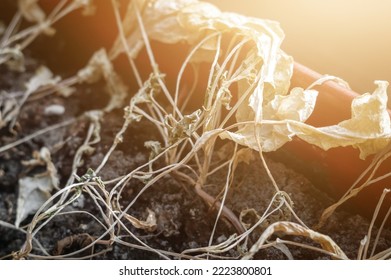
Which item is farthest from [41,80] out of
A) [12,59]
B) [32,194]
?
[32,194]

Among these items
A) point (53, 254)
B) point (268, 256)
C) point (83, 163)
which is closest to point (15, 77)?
point (83, 163)

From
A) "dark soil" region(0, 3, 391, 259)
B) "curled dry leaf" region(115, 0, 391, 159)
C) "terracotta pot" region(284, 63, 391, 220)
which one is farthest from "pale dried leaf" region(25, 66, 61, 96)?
"terracotta pot" region(284, 63, 391, 220)

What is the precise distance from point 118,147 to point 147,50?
0.65 ft

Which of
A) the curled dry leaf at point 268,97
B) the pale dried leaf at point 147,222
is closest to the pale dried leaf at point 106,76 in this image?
the curled dry leaf at point 268,97

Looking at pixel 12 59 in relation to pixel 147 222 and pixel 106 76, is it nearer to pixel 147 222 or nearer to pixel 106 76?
pixel 106 76

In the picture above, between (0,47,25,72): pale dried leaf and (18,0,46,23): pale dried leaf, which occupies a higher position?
(18,0,46,23): pale dried leaf

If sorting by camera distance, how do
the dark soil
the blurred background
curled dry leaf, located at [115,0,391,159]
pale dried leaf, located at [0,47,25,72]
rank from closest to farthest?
curled dry leaf, located at [115,0,391,159]
the dark soil
the blurred background
pale dried leaf, located at [0,47,25,72]

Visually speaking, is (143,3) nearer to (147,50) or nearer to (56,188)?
(147,50)

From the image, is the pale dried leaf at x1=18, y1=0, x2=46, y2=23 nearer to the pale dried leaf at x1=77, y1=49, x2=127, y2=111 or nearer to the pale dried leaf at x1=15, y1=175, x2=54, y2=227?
the pale dried leaf at x1=77, y1=49, x2=127, y2=111

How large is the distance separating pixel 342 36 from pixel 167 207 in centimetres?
53

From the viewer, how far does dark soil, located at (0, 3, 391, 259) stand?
82 cm

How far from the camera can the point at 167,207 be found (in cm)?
87

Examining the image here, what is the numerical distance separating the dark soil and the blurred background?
284mm

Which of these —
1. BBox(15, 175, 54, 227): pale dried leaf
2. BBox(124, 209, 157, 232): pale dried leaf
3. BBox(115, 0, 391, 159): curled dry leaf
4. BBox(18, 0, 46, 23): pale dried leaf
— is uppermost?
BBox(18, 0, 46, 23): pale dried leaf
